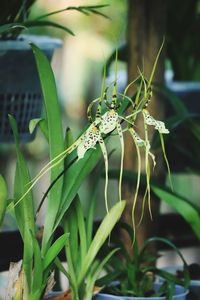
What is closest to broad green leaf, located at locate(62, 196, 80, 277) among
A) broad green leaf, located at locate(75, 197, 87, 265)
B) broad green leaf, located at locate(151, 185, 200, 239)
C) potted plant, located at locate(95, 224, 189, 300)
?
broad green leaf, located at locate(75, 197, 87, 265)

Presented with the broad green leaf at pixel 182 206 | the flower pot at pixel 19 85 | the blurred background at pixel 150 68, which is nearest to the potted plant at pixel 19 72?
the flower pot at pixel 19 85

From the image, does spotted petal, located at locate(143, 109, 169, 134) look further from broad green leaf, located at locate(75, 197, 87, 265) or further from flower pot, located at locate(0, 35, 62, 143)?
flower pot, located at locate(0, 35, 62, 143)

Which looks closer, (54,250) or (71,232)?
(54,250)

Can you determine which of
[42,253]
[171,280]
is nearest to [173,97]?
[171,280]

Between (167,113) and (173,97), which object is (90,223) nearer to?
(173,97)

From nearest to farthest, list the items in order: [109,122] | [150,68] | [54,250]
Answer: [109,122]
[54,250]
[150,68]

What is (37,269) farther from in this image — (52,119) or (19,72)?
(19,72)

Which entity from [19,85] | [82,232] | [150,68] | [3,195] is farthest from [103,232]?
[150,68]
